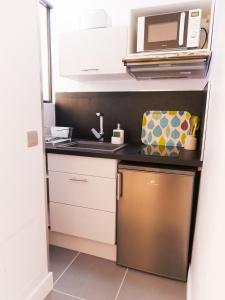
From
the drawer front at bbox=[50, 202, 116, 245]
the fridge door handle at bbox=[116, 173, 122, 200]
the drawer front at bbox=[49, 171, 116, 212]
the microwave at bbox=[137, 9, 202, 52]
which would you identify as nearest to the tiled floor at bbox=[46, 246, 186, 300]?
the drawer front at bbox=[50, 202, 116, 245]

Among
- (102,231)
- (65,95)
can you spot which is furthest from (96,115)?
(102,231)

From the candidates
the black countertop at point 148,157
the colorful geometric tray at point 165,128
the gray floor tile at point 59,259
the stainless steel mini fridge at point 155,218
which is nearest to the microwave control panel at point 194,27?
the colorful geometric tray at point 165,128

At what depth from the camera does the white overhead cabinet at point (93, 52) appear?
5.79 feet

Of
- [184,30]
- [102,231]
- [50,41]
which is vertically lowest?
[102,231]

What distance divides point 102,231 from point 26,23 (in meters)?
1.53

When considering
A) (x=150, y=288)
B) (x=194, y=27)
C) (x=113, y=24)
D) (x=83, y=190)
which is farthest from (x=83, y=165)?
(x=113, y=24)

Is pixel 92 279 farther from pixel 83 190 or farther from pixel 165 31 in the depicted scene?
pixel 165 31

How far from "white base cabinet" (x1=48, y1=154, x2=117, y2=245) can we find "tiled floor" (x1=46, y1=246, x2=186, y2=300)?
22 cm

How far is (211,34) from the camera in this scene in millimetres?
1432

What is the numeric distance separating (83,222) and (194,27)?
5.63 ft

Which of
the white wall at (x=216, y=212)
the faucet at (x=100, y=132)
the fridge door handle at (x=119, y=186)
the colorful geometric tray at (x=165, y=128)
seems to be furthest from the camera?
the faucet at (x=100, y=132)

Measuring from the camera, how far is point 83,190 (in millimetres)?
1740

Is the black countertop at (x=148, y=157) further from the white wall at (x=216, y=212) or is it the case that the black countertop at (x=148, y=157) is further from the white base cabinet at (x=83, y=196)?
the white wall at (x=216, y=212)

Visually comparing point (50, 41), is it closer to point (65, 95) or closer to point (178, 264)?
point (65, 95)
